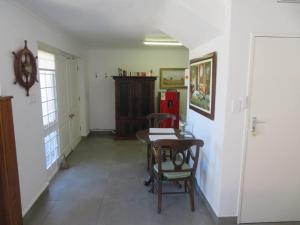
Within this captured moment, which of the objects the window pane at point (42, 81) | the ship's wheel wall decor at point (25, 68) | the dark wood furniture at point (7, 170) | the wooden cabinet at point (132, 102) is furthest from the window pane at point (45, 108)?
the wooden cabinet at point (132, 102)

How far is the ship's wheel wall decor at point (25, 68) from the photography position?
2283 mm

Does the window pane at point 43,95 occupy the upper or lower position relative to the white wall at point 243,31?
lower

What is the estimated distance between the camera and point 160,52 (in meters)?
5.93

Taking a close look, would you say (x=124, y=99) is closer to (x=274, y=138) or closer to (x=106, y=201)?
(x=106, y=201)

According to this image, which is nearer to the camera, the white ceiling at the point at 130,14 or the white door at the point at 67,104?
the white ceiling at the point at 130,14

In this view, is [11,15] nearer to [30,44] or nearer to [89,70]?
[30,44]

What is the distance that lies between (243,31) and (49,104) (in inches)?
114

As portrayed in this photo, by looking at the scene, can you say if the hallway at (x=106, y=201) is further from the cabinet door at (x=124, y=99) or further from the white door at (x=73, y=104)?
the cabinet door at (x=124, y=99)

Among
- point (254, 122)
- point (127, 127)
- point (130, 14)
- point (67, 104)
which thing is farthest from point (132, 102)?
point (254, 122)

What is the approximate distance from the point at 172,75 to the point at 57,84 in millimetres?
3122

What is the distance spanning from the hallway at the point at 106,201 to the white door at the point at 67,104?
1.91 feet

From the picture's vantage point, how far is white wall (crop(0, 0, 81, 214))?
Result: 212 cm

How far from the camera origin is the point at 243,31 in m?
2.10

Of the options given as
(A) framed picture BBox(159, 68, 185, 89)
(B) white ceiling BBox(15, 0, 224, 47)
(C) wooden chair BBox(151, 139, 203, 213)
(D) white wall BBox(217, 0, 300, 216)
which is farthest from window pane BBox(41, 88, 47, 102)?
(A) framed picture BBox(159, 68, 185, 89)
